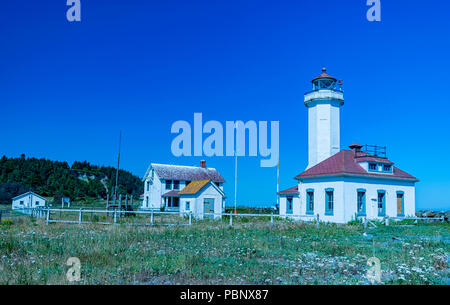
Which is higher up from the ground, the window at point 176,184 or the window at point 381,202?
the window at point 176,184

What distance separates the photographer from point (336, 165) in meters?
25.7

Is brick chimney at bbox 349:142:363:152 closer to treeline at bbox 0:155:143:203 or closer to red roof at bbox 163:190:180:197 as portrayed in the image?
red roof at bbox 163:190:180:197

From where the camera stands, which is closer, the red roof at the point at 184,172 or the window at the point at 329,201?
the window at the point at 329,201

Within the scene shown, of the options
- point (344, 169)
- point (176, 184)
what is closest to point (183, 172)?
point (176, 184)

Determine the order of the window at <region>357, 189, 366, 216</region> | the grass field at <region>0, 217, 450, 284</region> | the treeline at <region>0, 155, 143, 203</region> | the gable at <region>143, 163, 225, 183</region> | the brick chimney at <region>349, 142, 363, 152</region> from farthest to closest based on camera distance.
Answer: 1. the treeline at <region>0, 155, 143, 203</region>
2. the gable at <region>143, 163, 225, 183</region>
3. the brick chimney at <region>349, 142, 363, 152</region>
4. the window at <region>357, 189, 366, 216</region>
5. the grass field at <region>0, 217, 450, 284</region>

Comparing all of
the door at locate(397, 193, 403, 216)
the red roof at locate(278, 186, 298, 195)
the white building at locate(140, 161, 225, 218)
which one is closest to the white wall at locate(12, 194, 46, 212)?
the white building at locate(140, 161, 225, 218)

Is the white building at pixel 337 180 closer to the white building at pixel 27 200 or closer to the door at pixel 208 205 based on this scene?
the door at pixel 208 205

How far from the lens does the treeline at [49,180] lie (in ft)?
227

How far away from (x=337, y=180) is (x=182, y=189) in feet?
58.7

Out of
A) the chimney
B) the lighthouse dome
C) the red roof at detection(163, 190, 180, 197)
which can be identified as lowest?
the red roof at detection(163, 190, 180, 197)

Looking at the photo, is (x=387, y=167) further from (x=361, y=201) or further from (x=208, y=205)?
(x=208, y=205)

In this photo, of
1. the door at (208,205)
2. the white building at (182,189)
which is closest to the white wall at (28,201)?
the white building at (182,189)

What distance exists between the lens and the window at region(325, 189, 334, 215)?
2486 cm
